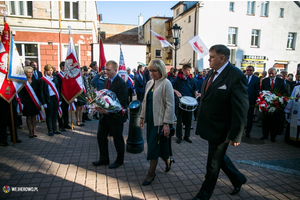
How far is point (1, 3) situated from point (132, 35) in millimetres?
28544

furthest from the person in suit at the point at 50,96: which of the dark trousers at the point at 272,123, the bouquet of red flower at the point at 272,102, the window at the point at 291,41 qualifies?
the window at the point at 291,41

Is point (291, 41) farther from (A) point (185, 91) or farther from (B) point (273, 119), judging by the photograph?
(A) point (185, 91)

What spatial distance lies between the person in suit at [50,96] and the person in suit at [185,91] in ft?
12.2

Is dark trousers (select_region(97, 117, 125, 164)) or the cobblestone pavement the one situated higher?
dark trousers (select_region(97, 117, 125, 164))

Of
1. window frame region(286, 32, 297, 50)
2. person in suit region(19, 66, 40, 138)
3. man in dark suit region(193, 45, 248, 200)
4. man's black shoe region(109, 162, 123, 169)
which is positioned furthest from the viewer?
window frame region(286, 32, 297, 50)

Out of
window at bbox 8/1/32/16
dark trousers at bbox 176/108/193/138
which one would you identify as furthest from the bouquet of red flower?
window at bbox 8/1/32/16

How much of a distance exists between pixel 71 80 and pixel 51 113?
3.94 feet

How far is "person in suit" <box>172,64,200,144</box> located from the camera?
18.9 feet

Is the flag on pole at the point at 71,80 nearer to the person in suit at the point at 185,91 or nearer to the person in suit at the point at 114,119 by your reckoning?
the person in suit at the point at 114,119

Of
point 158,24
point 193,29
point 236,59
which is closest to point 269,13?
point 236,59

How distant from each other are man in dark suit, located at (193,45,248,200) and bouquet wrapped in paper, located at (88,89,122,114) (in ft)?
5.17

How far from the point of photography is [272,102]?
19.3 ft

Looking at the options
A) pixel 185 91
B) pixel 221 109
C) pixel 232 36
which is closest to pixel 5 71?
pixel 185 91

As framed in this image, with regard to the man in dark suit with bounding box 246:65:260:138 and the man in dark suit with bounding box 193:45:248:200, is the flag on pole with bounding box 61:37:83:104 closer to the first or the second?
the man in dark suit with bounding box 193:45:248:200
